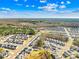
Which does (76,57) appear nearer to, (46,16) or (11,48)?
(11,48)

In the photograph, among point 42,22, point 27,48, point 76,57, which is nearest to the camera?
point 76,57

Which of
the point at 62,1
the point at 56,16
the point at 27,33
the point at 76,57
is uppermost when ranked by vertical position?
the point at 62,1

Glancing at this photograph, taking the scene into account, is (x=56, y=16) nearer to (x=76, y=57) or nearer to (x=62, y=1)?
(x=62, y=1)

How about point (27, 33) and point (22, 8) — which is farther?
point (27, 33)

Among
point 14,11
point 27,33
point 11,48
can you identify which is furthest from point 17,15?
point 11,48

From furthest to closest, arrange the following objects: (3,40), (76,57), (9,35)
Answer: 1. (9,35)
2. (3,40)
3. (76,57)

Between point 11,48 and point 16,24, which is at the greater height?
point 16,24

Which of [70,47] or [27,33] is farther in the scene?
[27,33]

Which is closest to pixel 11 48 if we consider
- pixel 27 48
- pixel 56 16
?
pixel 27 48

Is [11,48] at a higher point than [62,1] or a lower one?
lower
